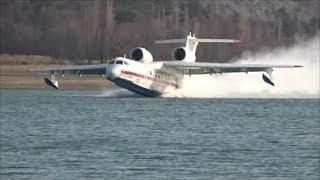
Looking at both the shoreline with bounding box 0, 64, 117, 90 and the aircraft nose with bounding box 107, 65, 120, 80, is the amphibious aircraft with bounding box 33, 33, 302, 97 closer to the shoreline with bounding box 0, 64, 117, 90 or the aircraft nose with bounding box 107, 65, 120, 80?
the aircraft nose with bounding box 107, 65, 120, 80

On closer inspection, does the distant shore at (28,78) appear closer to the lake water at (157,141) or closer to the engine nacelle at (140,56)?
the engine nacelle at (140,56)

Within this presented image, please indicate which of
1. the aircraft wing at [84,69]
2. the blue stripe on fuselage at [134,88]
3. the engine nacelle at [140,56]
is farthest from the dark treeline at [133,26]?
the blue stripe on fuselage at [134,88]

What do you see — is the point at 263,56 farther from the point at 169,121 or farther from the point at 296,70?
the point at 169,121

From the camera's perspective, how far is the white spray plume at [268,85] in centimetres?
6359

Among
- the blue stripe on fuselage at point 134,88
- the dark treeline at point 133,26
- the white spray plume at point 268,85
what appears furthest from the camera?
the dark treeline at point 133,26

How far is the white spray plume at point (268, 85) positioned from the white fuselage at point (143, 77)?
5.69 feet

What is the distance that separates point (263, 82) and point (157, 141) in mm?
32949

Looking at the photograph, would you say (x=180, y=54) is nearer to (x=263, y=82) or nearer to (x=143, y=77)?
(x=143, y=77)

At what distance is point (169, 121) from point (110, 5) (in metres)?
38.5

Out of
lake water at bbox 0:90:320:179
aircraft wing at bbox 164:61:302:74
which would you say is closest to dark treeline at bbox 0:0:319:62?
aircraft wing at bbox 164:61:302:74

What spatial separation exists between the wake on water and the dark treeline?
9.13 ft

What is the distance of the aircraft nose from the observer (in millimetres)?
53562

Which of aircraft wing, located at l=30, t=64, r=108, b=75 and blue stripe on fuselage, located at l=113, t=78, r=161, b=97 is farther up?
aircraft wing, located at l=30, t=64, r=108, b=75

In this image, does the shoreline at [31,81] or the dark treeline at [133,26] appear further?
the shoreline at [31,81]
